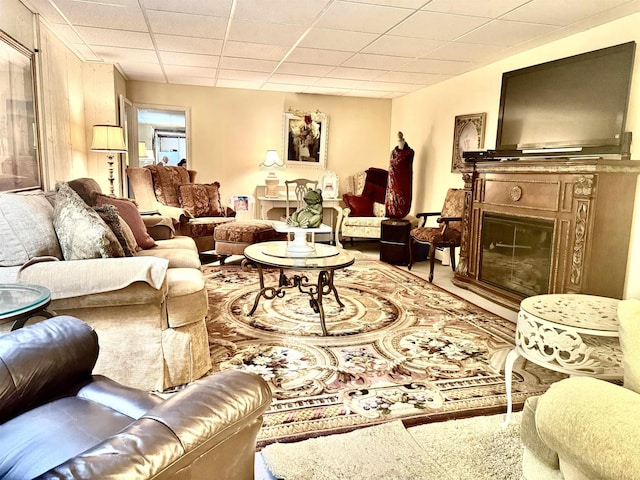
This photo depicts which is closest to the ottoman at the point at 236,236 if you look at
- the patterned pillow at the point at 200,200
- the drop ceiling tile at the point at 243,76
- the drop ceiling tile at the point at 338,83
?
the patterned pillow at the point at 200,200

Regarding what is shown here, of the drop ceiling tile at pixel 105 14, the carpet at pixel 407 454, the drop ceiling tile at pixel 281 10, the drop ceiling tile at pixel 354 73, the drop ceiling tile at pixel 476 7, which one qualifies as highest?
the drop ceiling tile at pixel 354 73

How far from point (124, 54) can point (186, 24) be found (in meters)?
1.47

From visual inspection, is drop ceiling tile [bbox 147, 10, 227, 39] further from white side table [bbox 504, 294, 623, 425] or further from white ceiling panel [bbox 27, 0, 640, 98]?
white side table [bbox 504, 294, 623, 425]

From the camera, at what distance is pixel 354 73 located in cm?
518

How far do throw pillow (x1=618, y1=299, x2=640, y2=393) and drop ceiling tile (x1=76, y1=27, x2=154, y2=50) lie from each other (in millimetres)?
4076

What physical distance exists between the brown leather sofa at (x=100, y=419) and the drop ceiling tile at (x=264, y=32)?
2859 millimetres

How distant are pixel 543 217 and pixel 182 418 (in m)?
3.21

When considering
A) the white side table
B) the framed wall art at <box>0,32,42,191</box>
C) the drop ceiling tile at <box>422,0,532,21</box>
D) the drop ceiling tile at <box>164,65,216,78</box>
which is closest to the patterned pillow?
the drop ceiling tile at <box>164,65,216,78</box>

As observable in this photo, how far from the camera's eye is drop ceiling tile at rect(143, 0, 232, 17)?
121 inches

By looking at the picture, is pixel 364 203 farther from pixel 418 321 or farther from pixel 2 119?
pixel 2 119

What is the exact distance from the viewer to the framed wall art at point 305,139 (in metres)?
6.68

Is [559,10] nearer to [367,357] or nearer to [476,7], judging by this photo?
[476,7]

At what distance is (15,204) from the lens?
227cm

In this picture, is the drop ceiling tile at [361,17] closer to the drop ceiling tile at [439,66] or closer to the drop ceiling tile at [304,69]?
the drop ceiling tile at [439,66]
